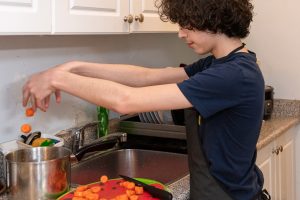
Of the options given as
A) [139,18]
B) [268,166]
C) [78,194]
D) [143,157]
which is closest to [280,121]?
[268,166]

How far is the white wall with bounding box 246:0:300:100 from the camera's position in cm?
251

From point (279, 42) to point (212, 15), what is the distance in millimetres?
1447

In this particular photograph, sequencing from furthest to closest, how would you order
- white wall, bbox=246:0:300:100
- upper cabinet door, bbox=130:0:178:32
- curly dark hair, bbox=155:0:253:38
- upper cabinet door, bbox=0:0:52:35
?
white wall, bbox=246:0:300:100 → upper cabinet door, bbox=130:0:178:32 → curly dark hair, bbox=155:0:253:38 → upper cabinet door, bbox=0:0:52:35

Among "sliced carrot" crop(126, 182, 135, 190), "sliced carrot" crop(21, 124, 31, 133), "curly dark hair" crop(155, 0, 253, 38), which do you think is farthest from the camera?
"sliced carrot" crop(21, 124, 31, 133)

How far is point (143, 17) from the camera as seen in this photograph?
168 cm

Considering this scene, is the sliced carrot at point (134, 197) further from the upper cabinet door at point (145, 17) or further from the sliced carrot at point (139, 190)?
the upper cabinet door at point (145, 17)

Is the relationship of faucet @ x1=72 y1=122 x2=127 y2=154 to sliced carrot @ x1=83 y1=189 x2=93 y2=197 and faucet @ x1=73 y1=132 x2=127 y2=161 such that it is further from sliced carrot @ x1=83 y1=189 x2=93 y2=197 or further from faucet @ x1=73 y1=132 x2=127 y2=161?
sliced carrot @ x1=83 y1=189 x2=93 y2=197

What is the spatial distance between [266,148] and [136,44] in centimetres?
86

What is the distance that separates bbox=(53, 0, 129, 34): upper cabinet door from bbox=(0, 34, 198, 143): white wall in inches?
13.4

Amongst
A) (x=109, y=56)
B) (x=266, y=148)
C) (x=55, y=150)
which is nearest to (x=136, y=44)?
(x=109, y=56)

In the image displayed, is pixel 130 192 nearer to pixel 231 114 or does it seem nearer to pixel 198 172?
pixel 198 172

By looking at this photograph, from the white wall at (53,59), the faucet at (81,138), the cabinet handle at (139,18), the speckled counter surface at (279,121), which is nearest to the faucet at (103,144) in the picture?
the faucet at (81,138)

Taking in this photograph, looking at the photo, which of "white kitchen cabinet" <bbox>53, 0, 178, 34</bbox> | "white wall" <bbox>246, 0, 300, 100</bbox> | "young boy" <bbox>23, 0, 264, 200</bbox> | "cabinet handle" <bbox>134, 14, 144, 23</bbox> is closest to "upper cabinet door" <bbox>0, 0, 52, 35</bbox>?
"white kitchen cabinet" <bbox>53, 0, 178, 34</bbox>

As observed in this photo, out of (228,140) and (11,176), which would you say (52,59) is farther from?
(228,140)
